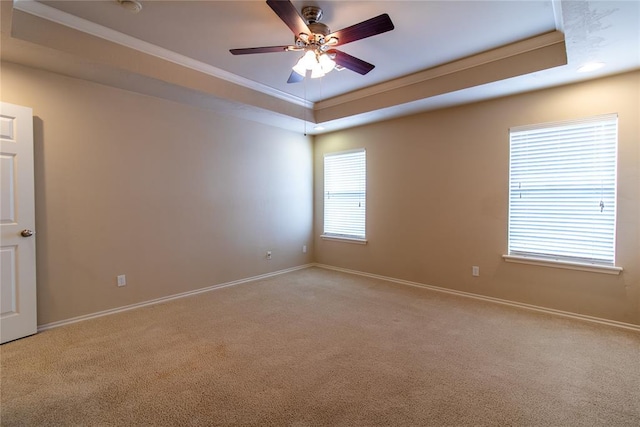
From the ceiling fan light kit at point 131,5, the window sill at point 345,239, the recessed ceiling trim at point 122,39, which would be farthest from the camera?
the window sill at point 345,239

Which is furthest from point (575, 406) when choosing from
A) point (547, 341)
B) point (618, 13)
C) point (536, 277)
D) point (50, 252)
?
point (50, 252)

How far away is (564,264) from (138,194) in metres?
4.91

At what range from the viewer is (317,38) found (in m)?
2.52

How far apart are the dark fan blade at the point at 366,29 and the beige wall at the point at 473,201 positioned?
7.62 feet

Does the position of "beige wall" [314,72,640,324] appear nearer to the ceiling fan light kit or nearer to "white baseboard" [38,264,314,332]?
"white baseboard" [38,264,314,332]

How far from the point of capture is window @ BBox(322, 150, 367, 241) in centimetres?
523

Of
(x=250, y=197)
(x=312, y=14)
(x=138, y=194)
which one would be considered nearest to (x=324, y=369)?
(x=312, y=14)

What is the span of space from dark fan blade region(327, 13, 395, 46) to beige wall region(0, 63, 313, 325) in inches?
99.9

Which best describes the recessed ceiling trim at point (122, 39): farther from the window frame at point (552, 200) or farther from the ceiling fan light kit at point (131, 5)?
the window frame at point (552, 200)

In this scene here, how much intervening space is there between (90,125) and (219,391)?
9.94 ft

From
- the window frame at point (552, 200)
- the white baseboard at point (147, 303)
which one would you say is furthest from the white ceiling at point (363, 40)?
the white baseboard at point (147, 303)

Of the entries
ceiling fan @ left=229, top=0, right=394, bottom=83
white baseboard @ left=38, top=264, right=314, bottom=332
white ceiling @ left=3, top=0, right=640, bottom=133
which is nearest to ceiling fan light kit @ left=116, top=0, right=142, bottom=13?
white ceiling @ left=3, top=0, right=640, bottom=133

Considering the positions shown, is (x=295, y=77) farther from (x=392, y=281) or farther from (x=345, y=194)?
(x=392, y=281)

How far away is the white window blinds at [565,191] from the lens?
123 inches
